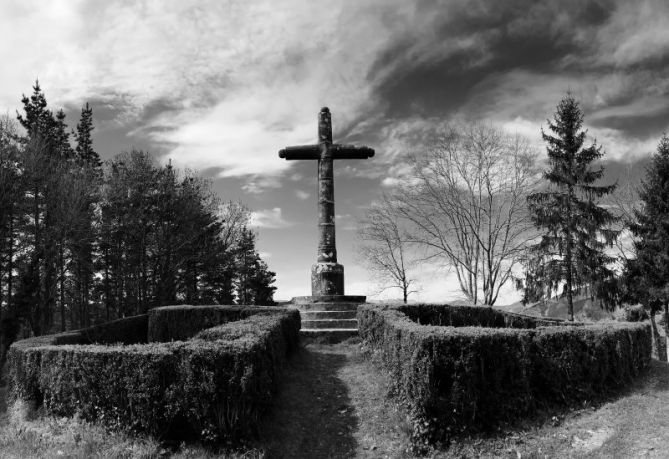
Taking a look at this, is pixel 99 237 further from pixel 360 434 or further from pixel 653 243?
pixel 653 243

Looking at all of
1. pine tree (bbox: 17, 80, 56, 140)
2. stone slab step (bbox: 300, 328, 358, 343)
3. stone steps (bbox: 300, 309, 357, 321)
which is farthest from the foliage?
pine tree (bbox: 17, 80, 56, 140)

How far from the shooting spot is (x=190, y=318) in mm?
16141

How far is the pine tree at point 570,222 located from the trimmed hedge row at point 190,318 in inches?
620

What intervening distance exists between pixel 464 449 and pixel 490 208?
19829 mm

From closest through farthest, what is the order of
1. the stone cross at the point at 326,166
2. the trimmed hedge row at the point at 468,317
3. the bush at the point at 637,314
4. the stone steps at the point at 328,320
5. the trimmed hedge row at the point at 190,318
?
the stone steps at the point at 328,320 → the trimmed hedge row at the point at 468,317 → the trimmed hedge row at the point at 190,318 → the stone cross at the point at 326,166 → the bush at the point at 637,314

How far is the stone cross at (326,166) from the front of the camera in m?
18.6

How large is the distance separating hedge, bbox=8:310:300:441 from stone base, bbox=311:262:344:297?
9440 millimetres

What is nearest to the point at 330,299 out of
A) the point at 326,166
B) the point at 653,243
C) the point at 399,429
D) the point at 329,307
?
the point at 329,307

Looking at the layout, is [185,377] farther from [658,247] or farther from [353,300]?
[658,247]

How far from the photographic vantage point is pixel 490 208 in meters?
25.4

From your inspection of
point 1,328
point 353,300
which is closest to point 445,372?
point 353,300

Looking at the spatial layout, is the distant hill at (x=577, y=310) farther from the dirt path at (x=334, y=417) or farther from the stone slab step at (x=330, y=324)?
the dirt path at (x=334, y=417)

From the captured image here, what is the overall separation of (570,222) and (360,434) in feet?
64.9

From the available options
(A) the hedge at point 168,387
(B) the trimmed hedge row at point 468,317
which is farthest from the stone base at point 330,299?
(A) the hedge at point 168,387
